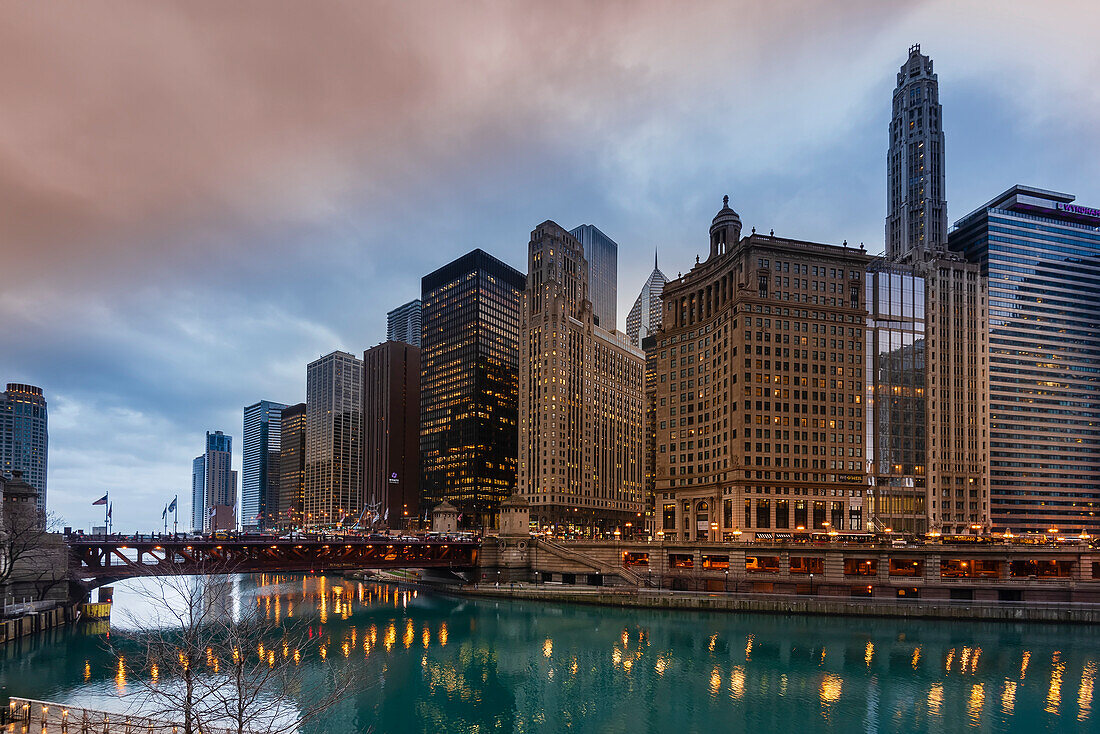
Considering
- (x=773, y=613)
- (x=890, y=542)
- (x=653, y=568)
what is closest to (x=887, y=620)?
(x=773, y=613)

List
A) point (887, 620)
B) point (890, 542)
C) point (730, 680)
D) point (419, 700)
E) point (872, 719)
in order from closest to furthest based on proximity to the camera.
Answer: point (872, 719)
point (419, 700)
point (730, 680)
point (887, 620)
point (890, 542)

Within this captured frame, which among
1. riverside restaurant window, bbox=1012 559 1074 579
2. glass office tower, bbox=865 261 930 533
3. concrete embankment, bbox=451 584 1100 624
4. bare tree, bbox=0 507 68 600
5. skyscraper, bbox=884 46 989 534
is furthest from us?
skyscraper, bbox=884 46 989 534

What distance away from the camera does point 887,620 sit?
335 feet

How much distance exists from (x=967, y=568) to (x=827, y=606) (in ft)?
105

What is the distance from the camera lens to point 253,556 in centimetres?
12075

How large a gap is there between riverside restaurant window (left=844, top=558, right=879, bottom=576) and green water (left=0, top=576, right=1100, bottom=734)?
1949 centimetres

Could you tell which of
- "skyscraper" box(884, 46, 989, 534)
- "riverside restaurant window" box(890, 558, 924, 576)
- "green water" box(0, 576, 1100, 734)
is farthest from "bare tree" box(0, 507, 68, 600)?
"skyscraper" box(884, 46, 989, 534)

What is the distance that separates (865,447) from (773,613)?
59.3 m

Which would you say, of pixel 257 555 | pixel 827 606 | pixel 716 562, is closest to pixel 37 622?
pixel 257 555

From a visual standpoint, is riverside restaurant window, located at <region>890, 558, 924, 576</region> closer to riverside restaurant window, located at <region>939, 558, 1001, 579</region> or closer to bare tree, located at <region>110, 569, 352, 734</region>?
riverside restaurant window, located at <region>939, 558, 1001, 579</region>

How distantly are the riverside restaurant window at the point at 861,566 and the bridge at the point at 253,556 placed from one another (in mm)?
65431

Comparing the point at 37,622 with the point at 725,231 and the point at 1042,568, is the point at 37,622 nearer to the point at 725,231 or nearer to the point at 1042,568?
the point at 1042,568

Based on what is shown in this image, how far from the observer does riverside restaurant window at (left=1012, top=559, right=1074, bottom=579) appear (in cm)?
11912

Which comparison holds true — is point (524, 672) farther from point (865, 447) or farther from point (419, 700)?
point (865, 447)
